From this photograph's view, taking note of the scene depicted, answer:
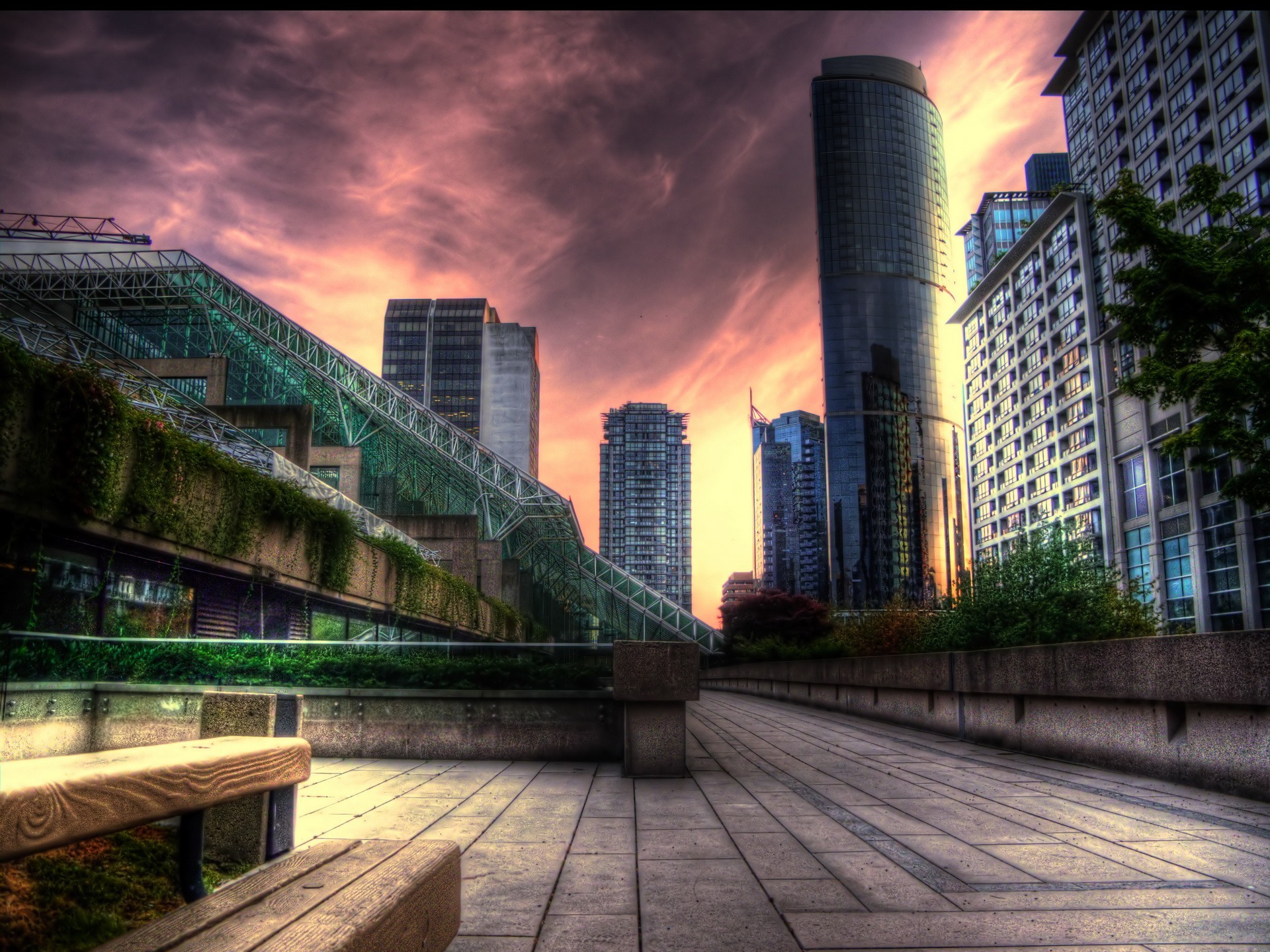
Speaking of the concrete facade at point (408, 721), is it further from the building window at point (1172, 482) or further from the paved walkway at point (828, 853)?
the building window at point (1172, 482)

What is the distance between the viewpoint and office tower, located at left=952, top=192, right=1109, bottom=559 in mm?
77812

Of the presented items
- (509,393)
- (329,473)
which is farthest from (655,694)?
(509,393)

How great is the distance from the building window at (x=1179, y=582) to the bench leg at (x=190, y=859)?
60661mm

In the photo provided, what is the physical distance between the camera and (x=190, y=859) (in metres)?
2.61

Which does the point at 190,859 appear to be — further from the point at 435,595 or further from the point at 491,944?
the point at 435,595

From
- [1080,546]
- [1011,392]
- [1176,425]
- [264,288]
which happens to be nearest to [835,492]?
[1011,392]

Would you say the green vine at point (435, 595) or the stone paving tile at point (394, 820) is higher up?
the green vine at point (435, 595)

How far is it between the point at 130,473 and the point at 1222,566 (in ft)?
184

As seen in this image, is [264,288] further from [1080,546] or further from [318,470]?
[1080,546]

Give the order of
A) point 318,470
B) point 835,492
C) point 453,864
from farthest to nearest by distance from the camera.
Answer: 1. point 835,492
2. point 318,470
3. point 453,864

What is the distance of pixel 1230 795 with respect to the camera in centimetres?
716

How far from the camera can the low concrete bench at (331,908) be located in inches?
72.4

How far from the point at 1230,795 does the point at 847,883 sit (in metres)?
4.34

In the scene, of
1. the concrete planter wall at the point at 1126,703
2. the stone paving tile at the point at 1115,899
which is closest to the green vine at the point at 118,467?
the stone paving tile at the point at 1115,899
